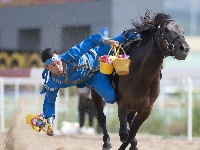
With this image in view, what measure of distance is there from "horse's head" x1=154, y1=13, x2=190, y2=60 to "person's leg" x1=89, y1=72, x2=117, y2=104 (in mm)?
776

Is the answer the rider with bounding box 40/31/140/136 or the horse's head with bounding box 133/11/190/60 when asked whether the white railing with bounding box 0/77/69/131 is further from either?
the horse's head with bounding box 133/11/190/60

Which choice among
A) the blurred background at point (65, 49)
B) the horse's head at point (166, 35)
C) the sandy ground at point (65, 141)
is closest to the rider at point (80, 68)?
the horse's head at point (166, 35)

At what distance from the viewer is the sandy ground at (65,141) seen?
29.9 ft

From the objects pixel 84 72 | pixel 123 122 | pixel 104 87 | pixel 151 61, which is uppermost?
pixel 151 61

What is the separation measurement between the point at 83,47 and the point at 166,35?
0.98 metres

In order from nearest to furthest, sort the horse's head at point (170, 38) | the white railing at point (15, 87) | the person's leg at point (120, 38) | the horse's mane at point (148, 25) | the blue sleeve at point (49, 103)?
1. the horse's head at point (170, 38)
2. the horse's mane at point (148, 25)
3. the person's leg at point (120, 38)
4. the blue sleeve at point (49, 103)
5. the white railing at point (15, 87)

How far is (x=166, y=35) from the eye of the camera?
7.09m

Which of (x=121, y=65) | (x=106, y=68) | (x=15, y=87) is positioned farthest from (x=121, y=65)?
(x=15, y=87)

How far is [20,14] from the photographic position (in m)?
24.6

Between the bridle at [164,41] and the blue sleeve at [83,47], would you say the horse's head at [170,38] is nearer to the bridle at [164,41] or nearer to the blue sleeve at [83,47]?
the bridle at [164,41]

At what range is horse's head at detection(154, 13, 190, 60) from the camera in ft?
22.4

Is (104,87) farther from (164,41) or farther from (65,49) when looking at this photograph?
(65,49)

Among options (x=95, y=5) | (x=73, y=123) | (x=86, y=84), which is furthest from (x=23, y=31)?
(x=86, y=84)

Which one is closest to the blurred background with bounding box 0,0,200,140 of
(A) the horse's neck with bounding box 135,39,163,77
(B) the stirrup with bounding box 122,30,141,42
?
(B) the stirrup with bounding box 122,30,141,42
